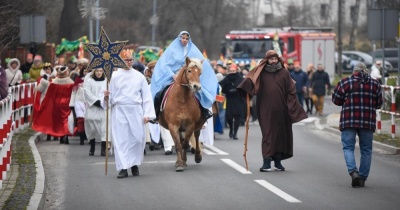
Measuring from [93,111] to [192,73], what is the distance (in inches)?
159

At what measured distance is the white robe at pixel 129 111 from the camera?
1644 cm

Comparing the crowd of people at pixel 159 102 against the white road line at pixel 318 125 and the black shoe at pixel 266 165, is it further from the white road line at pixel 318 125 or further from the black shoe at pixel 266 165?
the white road line at pixel 318 125

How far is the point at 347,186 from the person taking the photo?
1479 cm

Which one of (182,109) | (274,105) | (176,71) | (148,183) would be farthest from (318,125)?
(148,183)

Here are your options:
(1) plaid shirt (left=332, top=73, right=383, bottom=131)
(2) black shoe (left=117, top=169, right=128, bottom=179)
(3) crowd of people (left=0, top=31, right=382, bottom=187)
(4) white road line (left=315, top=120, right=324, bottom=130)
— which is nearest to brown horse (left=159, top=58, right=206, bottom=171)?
(3) crowd of people (left=0, top=31, right=382, bottom=187)

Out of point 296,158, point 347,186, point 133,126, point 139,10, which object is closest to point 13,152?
point 133,126

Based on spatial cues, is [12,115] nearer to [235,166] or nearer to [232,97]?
[235,166]

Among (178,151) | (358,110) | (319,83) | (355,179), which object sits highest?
(319,83)

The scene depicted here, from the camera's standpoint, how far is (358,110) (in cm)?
1476

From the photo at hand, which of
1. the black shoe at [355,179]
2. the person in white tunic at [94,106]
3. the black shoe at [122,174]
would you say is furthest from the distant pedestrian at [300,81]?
the black shoe at [355,179]

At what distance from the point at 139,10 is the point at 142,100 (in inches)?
1911

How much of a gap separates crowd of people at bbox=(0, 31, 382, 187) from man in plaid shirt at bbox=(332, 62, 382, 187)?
0.04 ft

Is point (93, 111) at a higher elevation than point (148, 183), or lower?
higher

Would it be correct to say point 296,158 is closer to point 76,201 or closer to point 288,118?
point 288,118
